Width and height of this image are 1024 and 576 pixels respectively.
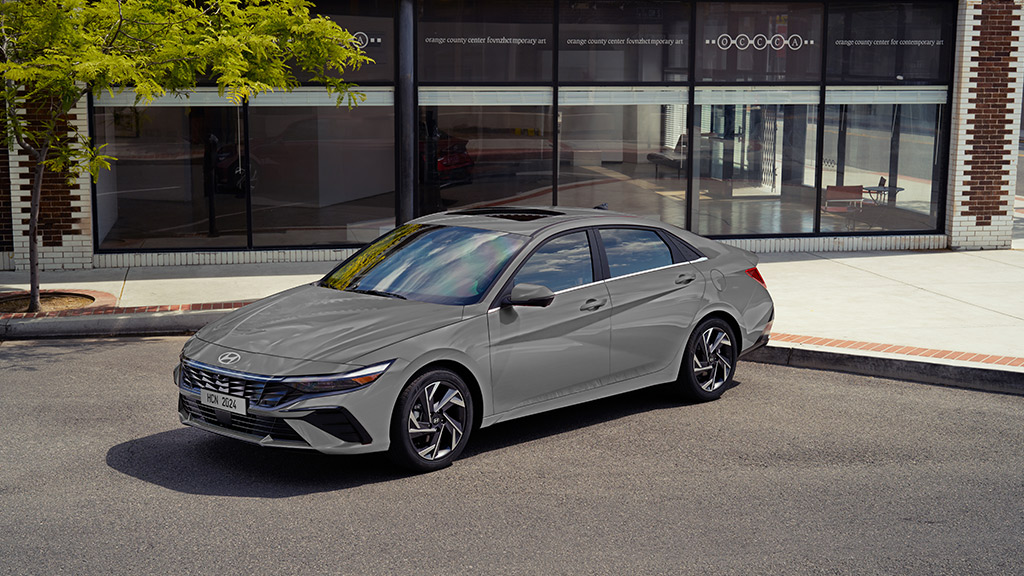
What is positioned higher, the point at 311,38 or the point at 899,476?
the point at 311,38

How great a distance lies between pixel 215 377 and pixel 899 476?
4.18 meters

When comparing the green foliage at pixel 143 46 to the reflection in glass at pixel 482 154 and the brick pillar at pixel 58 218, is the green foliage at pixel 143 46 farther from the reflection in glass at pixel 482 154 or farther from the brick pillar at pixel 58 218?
the reflection in glass at pixel 482 154

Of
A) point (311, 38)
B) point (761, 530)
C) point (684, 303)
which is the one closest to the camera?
point (761, 530)

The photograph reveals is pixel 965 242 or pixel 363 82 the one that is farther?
pixel 965 242

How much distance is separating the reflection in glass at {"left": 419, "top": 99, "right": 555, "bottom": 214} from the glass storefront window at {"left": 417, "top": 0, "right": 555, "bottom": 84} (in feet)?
1.41

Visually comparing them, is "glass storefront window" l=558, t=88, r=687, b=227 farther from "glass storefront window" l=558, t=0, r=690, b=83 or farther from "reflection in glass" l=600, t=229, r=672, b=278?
"reflection in glass" l=600, t=229, r=672, b=278

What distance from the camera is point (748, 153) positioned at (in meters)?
15.8

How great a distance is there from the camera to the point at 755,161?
15789mm

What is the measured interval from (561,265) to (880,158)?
9805 millimetres

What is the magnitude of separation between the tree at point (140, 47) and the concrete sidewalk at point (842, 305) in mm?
1298

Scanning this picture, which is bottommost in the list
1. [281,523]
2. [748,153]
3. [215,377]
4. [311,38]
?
[281,523]

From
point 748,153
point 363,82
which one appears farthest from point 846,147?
point 363,82

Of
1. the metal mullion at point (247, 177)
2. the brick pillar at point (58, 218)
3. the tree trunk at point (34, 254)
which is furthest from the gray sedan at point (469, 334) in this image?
the brick pillar at point (58, 218)

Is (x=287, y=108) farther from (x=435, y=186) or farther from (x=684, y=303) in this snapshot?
(x=684, y=303)
